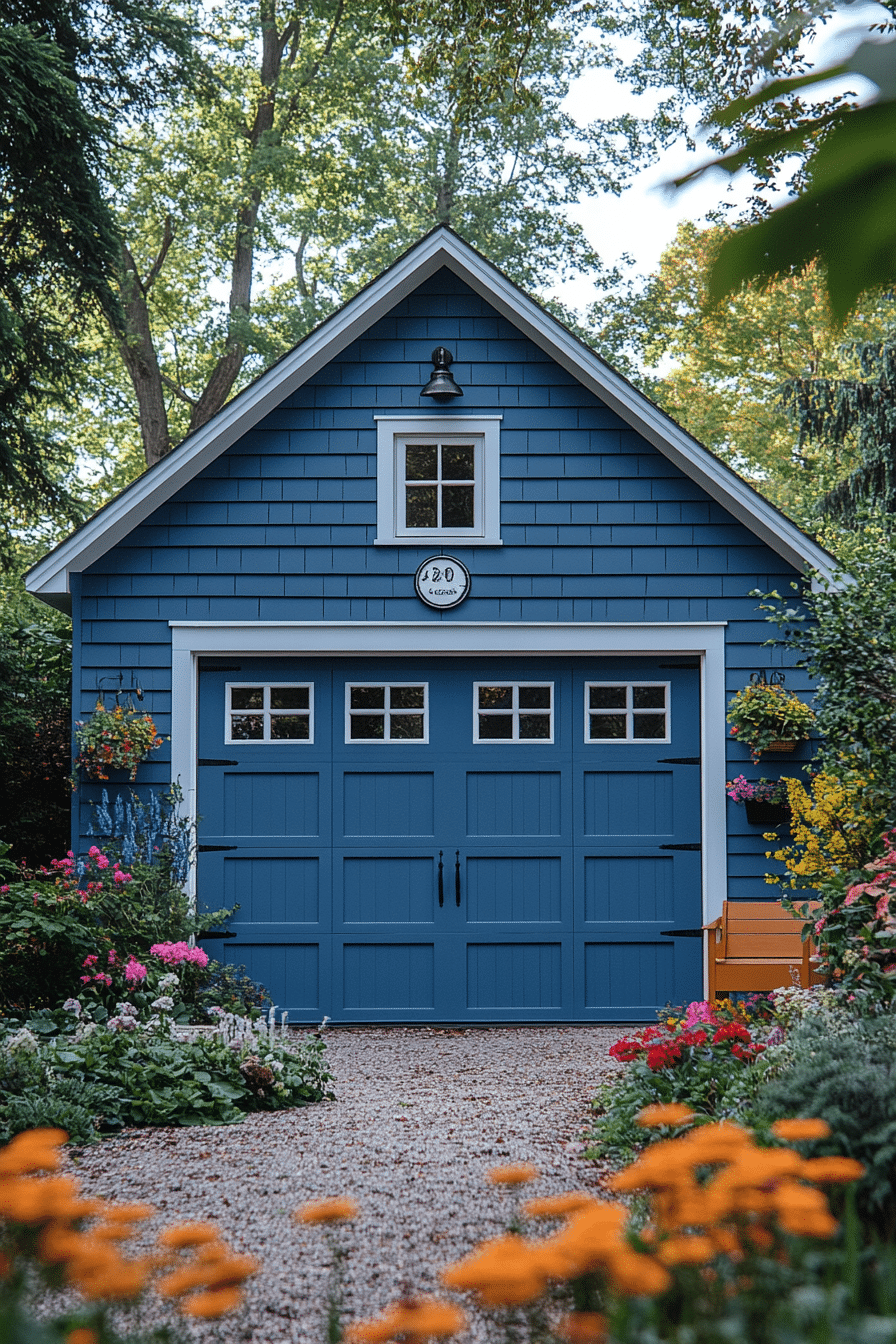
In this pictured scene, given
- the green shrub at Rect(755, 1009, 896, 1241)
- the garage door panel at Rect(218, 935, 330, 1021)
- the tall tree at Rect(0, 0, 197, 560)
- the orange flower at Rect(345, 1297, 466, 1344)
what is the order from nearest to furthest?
the orange flower at Rect(345, 1297, 466, 1344) → the green shrub at Rect(755, 1009, 896, 1241) → the garage door panel at Rect(218, 935, 330, 1021) → the tall tree at Rect(0, 0, 197, 560)

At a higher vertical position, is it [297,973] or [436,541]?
[436,541]

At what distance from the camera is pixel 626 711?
798cm

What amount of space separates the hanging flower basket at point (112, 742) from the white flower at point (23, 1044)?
2712mm

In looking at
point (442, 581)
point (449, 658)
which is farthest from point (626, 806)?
point (442, 581)

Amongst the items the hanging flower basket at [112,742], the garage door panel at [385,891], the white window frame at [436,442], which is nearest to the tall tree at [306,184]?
the white window frame at [436,442]

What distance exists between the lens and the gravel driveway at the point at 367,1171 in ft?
9.75

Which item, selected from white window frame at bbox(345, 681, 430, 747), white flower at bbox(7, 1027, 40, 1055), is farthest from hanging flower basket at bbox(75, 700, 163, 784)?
white flower at bbox(7, 1027, 40, 1055)

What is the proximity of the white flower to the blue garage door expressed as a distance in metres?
2.86

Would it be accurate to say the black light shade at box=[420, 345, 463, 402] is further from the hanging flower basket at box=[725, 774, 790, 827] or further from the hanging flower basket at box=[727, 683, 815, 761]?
the hanging flower basket at box=[725, 774, 790, 827]

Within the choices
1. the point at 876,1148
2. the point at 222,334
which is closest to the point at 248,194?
the point at 222,334

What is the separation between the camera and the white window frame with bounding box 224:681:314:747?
7.90 metres

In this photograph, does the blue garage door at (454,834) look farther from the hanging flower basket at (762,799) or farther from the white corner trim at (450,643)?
the hanging flower basket at (762,799)

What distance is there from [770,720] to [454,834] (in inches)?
83.2

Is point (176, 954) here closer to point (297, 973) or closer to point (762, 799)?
point (297, 973)
